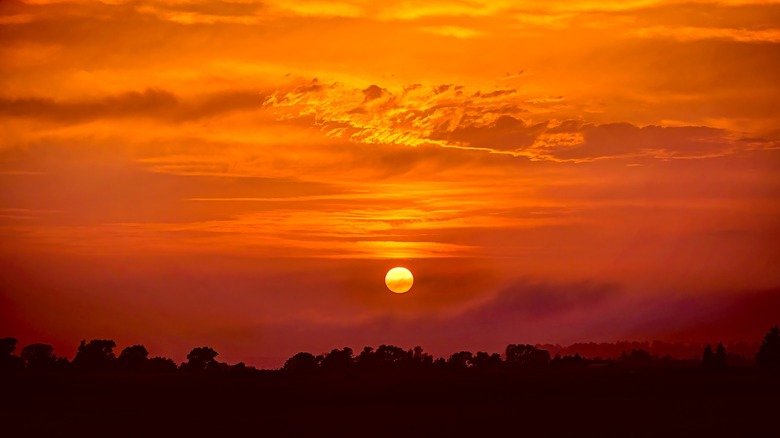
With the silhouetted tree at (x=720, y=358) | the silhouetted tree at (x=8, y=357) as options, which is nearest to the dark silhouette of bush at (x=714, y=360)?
the silhouetted tree at (x=720, y=358)

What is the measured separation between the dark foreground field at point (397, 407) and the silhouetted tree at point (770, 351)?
33.0 m

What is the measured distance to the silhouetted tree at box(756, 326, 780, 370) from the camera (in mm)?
155625

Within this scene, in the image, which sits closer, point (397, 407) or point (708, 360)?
point (397, 407)

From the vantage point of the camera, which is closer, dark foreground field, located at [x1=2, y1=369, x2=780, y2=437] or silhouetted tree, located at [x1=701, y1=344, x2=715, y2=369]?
dark foreground field, located at [x1=2, y1=369, x2=780, y2=437]

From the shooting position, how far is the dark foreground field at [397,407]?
246 feet

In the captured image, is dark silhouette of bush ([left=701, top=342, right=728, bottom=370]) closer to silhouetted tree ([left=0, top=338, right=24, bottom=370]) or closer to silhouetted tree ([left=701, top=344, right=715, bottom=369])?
silhouetted tree ([left=701, top=344, right=715, bottom=369])

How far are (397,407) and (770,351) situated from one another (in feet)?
290

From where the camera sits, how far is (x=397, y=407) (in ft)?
297

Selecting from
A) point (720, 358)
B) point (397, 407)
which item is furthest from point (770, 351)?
point (397, 407)

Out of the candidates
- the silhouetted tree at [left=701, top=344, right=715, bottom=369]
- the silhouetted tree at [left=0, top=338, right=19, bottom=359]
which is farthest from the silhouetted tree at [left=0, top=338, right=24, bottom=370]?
the silhouetted tree at [left=701, top=344, right=715, bottom=369]

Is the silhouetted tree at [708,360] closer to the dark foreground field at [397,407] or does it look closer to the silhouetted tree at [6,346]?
the dark foreground field at [397,407]

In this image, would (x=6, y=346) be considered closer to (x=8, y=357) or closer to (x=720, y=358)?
(x=8, y=357)

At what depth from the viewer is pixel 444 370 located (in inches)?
6280

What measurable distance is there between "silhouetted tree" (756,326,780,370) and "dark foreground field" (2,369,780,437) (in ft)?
108
